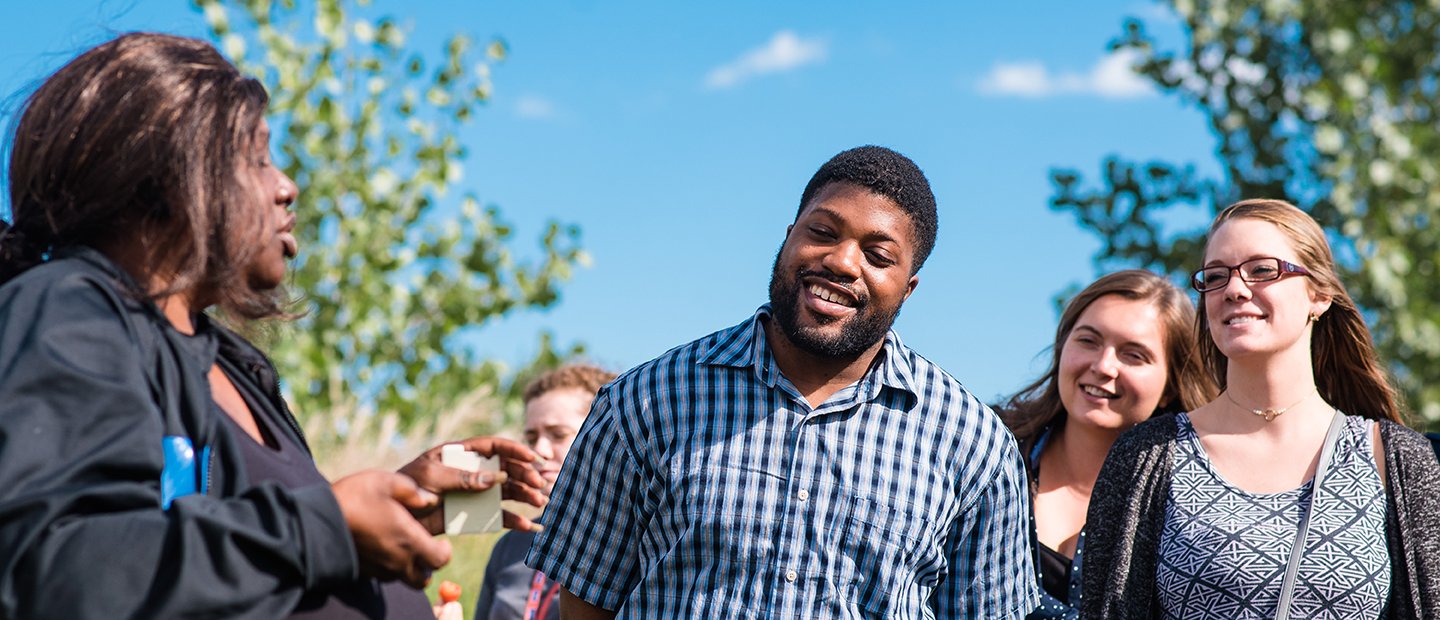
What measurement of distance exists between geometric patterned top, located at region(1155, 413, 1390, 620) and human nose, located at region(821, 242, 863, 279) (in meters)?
1.24

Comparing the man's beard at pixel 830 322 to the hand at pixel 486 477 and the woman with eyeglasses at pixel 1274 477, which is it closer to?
the hand at pixel 486 477

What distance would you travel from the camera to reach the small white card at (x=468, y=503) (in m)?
2.21

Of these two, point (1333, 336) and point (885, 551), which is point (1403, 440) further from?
point (885, 551)

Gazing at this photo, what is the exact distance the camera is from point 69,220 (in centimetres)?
191

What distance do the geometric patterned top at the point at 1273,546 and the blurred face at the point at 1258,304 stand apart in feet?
1.05

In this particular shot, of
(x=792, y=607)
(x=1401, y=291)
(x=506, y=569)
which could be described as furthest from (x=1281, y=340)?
(x=1401, y=291)

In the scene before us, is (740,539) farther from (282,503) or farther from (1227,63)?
(1227,63)

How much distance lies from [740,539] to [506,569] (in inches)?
80.3

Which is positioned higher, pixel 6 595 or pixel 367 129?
pixel 367 129

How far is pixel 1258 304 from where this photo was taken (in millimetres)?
3729

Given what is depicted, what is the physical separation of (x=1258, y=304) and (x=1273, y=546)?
66 cm

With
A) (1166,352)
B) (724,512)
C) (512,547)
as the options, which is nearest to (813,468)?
(724,512)

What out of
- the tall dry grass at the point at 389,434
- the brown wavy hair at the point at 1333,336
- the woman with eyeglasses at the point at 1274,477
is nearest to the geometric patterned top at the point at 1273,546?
the woman with eyeglasses at the point at 1274,477

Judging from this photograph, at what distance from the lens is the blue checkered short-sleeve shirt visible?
9.80 feet
